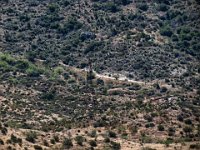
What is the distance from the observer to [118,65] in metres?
120

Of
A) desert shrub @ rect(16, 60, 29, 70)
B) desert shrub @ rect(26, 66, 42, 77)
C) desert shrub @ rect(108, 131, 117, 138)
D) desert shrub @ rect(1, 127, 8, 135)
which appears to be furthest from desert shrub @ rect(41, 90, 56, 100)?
desert shrub @ rect(1, 127, 8, 135)

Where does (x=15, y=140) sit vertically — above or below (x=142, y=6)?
below

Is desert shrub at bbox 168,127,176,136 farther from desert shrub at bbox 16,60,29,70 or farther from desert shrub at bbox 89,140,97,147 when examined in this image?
desert shrub at bbox 16,60,29,70

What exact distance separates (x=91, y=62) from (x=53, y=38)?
11306 mm

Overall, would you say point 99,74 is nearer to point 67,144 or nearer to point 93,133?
point 93,133

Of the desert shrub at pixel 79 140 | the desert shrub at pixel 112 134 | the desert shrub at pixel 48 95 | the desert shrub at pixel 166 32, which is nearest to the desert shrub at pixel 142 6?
the desert shrub at pixel 166 32

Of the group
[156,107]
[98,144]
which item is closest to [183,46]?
[156,107]

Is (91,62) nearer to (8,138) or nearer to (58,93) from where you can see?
(58,93)

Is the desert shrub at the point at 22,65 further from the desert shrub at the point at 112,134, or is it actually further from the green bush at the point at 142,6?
the desert shrub at the point at 112,134

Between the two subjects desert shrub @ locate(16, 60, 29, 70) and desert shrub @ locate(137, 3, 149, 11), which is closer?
desert shrub @ locate(16, 60, 29, 70)

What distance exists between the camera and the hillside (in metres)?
78.6

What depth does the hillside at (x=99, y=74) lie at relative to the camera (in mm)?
78625

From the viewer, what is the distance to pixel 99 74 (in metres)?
117

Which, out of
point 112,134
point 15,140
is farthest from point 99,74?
point 15,140
